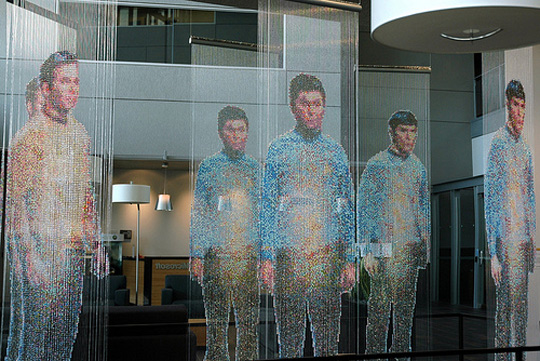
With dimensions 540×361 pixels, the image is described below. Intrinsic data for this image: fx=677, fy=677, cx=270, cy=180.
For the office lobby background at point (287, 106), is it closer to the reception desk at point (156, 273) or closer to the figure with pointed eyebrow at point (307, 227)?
the figure with pointed eyebrow at point (307, 227)

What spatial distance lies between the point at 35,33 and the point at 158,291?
593 cm

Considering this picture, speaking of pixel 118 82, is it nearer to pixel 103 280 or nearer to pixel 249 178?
pixel 249 178

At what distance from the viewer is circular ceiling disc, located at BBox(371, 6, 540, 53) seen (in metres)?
2.75

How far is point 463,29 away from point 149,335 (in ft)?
10.6

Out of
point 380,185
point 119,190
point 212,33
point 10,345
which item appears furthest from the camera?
point 119,190

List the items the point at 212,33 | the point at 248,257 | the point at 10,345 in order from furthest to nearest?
the point at 212,33
the point at 248,257
the point at 10,345

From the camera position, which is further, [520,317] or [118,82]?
[118,82]

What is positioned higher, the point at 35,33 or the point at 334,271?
the point at 35,33

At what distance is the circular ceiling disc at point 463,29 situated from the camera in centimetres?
275

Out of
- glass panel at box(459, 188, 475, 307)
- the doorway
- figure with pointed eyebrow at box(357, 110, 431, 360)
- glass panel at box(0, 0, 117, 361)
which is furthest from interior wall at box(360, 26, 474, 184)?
glass panel at box(0, 0, 117, 361)

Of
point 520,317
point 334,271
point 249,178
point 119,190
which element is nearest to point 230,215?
point 249,178

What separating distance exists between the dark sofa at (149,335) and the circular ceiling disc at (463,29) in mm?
2751

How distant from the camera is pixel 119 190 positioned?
9438 mm

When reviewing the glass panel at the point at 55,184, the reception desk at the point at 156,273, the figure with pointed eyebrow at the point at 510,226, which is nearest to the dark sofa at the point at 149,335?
the glass panel at the point at 55,184
